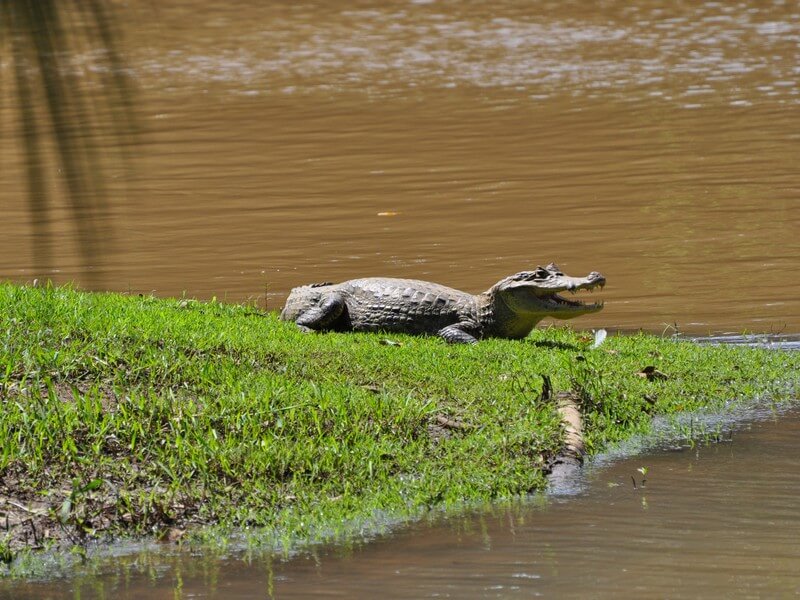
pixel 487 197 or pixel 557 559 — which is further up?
pixel 557 559

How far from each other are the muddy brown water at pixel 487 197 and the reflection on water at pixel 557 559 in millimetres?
16

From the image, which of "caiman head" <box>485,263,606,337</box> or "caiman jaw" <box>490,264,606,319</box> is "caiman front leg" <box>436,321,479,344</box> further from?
"caiman jaw" <box>490,264,606,319</box>

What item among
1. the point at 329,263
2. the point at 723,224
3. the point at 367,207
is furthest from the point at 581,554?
the point at 367,207

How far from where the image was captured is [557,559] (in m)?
5.51

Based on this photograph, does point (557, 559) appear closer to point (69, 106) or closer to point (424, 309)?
point (424, 309)

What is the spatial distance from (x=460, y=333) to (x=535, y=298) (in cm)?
59

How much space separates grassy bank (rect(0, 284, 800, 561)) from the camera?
6.05m

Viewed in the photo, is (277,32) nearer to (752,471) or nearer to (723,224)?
(723,224)

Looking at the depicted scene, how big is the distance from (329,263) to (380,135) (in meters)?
6.78

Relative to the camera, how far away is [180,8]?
2770cm

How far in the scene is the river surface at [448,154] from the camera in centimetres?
1261

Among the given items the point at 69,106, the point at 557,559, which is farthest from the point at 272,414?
the point at 69,106

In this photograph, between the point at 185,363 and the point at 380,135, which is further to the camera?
the point at 380,135

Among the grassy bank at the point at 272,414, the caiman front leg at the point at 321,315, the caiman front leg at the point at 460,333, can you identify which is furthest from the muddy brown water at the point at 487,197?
the caiman front leg at the point at 321,315
